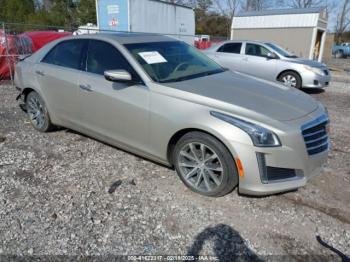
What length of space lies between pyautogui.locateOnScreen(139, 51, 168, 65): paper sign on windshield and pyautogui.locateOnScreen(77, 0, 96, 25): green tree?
36617 millimetres

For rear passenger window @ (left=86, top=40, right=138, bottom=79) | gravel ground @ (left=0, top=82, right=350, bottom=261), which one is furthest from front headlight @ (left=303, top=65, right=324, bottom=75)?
rear passenger window @ (left=86, top=40, right=138, bottom=79)

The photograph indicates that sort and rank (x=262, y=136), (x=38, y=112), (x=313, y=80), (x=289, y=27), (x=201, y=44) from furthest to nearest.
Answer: (x=201, y=44) → (x=289, y=27) → (x=313, y=80) → (x=38, y=112) → (x=262, y=136)

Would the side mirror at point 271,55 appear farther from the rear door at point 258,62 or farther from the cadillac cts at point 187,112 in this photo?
the cadillac cts at point 187,112

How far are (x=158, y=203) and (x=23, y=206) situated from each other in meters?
1.35

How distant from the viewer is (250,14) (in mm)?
19828

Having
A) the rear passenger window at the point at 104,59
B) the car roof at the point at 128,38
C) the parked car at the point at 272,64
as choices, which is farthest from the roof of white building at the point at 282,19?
the rear passenger window at the point at 104,59

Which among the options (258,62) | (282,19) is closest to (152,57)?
(258,62)

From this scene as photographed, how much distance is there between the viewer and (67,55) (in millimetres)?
4387

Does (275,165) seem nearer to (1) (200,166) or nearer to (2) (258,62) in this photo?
(1) (200,166)

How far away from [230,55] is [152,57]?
6.83 meters

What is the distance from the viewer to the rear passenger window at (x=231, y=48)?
9938mm

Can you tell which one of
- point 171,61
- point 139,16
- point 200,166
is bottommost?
point 200,166

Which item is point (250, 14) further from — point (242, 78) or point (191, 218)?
point (191, 218)

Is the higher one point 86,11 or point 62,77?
point 86,11
